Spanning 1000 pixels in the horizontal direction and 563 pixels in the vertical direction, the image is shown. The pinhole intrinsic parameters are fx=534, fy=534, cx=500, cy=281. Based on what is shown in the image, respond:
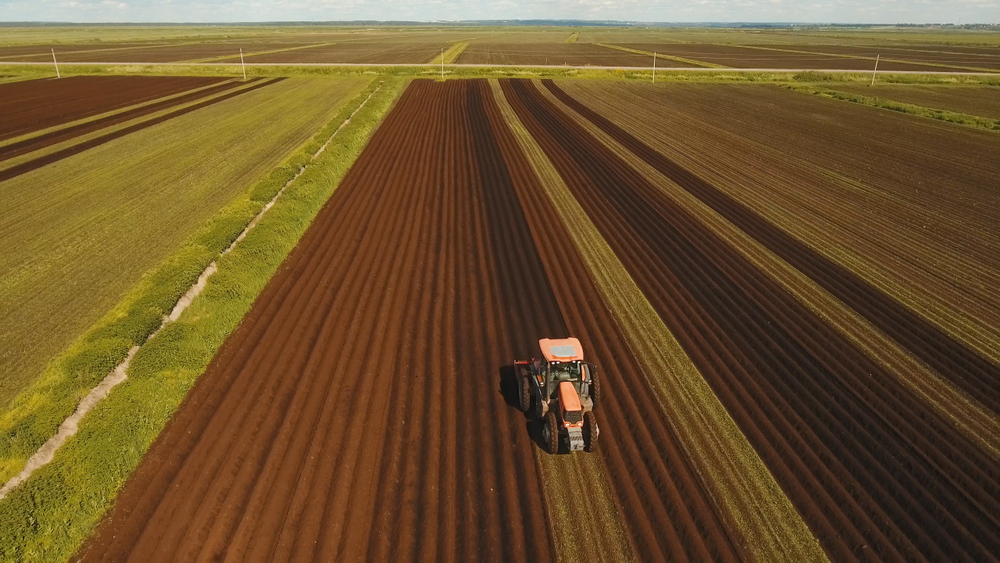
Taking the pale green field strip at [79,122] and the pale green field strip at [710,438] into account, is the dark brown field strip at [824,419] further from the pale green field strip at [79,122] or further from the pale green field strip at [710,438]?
the pale green field strip at [79,122]

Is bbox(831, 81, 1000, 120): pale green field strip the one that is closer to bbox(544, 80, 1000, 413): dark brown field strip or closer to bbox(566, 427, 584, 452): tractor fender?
bbox(544, 80, 1000, 413): dark brown field strip

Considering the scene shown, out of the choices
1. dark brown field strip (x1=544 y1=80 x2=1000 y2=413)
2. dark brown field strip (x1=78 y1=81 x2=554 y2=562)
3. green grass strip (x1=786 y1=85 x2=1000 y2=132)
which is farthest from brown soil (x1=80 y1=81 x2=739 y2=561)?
green grass strip (x1=786 y1=85 x2=1000 y2=132)

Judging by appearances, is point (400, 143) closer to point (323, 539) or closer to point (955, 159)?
point (323, 539)

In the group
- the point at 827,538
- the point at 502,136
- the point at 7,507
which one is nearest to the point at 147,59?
the point at 502,136

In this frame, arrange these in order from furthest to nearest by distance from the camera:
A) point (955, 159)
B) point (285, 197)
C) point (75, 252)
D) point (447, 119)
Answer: point (447, 119), point (955, 159), point (285, 197), point (75, 252)

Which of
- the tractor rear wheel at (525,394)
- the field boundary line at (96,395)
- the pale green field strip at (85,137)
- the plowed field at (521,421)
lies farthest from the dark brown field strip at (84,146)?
the tractor rear wheel at (525,394)

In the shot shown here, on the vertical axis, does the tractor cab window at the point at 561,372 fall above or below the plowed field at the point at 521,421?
above
